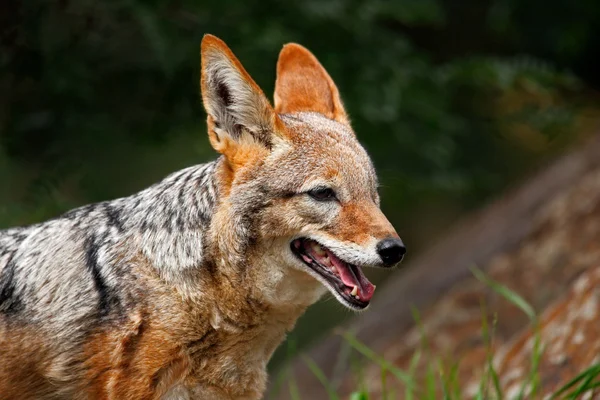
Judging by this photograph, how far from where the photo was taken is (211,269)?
476 centimetres

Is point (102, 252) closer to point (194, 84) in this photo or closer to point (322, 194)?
point (322, 194)

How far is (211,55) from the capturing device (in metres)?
4.66

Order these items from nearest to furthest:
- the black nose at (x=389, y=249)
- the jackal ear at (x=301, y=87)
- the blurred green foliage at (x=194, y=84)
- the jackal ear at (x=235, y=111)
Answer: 1. the black nose at (x=389, y=249)
2. the jackal ear at (x=235, y=111)
3. the jackal ear at (x=301, y=87)
4. the blurred green foliage at (x=194, y=84)

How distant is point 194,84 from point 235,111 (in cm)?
323

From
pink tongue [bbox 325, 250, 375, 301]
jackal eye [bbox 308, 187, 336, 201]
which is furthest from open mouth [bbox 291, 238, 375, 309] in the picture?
jackal eye [bbox 308, 187, 336, 201]

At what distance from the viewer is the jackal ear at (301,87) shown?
220 inches

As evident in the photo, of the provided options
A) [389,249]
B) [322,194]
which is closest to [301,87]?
[322,194]

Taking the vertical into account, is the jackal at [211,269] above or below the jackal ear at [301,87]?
below

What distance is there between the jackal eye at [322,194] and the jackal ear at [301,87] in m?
Result: 0.98

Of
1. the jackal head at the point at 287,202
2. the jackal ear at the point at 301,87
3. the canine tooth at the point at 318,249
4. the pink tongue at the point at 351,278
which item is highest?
the jackal ear at the point at 301,87

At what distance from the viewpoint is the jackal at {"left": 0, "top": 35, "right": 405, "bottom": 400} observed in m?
4.59

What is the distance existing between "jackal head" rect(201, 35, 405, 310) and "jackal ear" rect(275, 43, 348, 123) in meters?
0.59

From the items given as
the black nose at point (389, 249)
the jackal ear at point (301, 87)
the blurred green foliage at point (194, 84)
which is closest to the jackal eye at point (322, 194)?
the black nose at point (389, 249)

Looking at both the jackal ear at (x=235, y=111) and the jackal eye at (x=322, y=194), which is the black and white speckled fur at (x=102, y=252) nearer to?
the jackal ear at (x=235, y=111)
